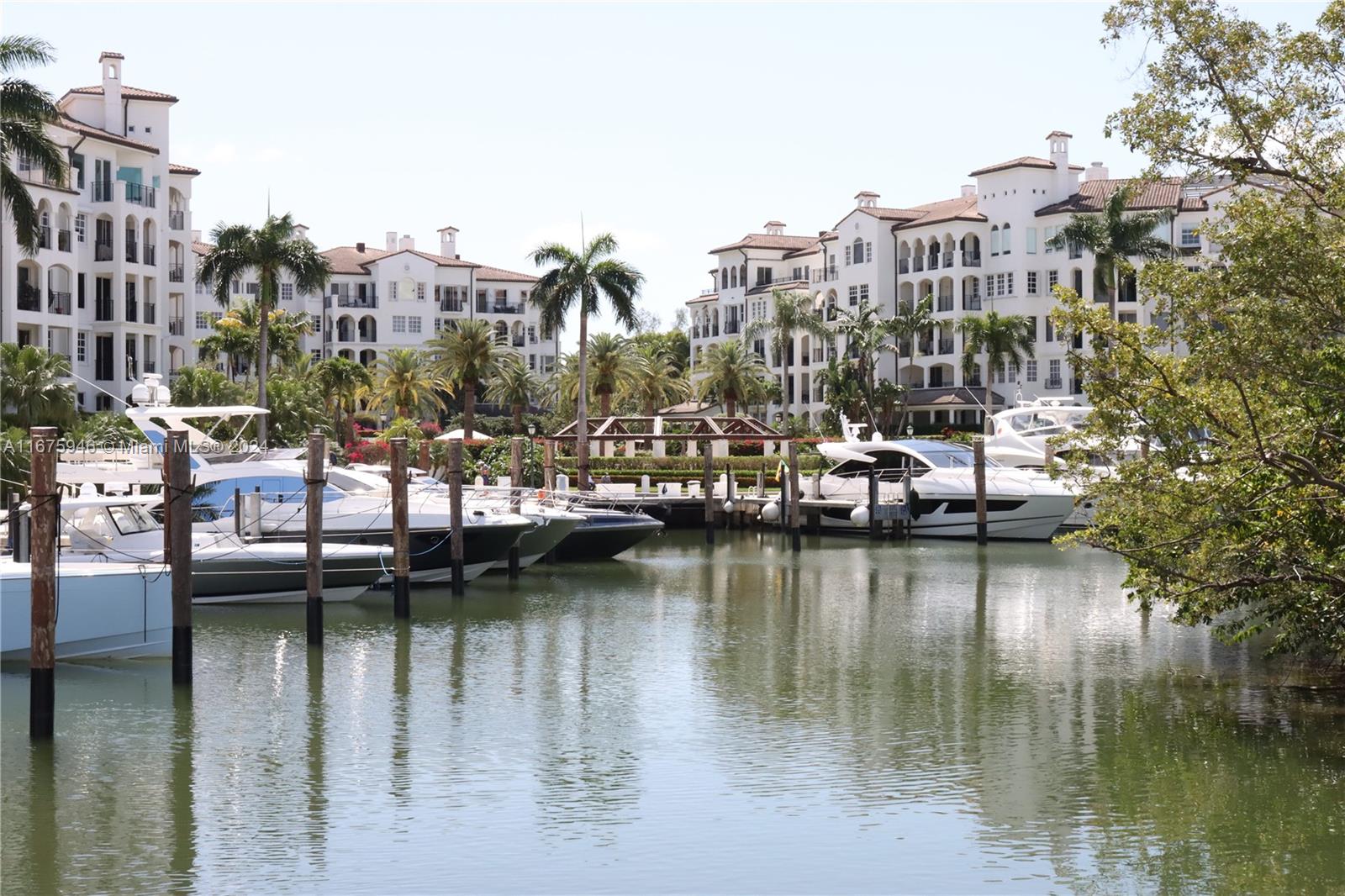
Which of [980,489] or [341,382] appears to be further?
[341,382]

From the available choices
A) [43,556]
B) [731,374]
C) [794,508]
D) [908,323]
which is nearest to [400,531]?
[43,556]

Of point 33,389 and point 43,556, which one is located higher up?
point 33,389

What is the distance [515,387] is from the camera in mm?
93000

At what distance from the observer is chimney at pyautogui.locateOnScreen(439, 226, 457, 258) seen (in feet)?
412

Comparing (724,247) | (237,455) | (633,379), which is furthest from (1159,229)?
(237,455)

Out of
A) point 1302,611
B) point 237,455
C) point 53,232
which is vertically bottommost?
point 1302,611

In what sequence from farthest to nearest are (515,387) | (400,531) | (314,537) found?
(515,387) → (400,531) → (314,537)

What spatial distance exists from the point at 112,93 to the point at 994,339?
4576cm

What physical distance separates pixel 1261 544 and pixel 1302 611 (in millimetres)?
1034

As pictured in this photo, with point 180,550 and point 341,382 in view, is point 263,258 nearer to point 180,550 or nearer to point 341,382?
point 341,382

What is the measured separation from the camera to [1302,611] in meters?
19.7

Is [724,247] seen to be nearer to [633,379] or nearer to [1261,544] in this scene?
[633,379]

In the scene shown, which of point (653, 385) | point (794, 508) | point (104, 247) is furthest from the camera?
point (653, 385)

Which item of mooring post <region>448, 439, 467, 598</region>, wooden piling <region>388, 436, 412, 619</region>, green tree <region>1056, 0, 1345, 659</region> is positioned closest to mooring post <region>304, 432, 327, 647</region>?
wooden piling <region>388, 436, 412, 619</region>
